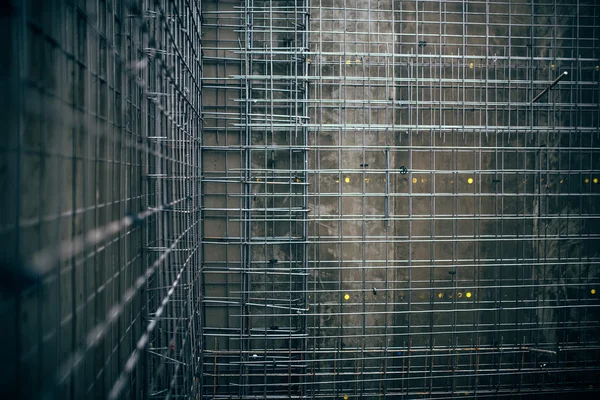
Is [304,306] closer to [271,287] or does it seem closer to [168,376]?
[271,287]

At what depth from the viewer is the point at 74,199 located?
2166 mm

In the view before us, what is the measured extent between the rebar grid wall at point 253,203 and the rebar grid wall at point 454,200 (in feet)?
0.80

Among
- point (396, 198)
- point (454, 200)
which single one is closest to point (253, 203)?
point (396, 198)

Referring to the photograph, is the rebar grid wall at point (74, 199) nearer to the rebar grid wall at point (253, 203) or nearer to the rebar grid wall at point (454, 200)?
the rebar grid wall at point (253, 203)

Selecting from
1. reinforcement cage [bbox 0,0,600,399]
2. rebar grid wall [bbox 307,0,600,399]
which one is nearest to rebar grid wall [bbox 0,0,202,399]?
reinforcement cage [bbox 0,0,600,399]

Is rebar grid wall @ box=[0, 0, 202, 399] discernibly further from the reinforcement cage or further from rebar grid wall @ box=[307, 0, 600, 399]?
rebar grid wall @ box=[307, 0, 600, 399]

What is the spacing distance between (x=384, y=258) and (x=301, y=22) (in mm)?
3187

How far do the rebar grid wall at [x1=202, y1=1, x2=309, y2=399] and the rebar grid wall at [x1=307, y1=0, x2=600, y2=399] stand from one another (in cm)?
24

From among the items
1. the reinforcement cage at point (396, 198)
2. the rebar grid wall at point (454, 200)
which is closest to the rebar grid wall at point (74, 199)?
the reinforcement cage at point (396, 198)

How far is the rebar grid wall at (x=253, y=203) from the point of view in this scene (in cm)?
529

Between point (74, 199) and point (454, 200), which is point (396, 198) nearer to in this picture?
point (454, 200)

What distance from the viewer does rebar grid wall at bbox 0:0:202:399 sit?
1581 mm

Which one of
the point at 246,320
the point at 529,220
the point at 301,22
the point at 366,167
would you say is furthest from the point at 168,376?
the point at 529,220

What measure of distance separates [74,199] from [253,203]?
325cm
